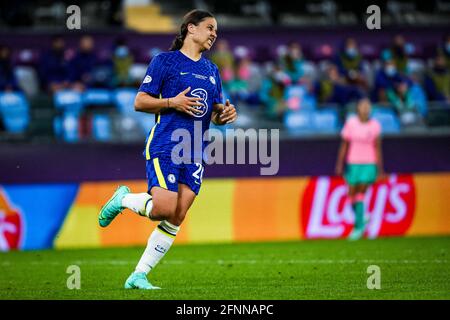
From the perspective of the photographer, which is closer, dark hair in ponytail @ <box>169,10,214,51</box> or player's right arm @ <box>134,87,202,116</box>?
player's right arm @ <box>134,87,202,116</box>

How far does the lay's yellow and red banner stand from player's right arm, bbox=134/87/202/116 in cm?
721

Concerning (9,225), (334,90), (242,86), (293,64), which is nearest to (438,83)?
(334,90)

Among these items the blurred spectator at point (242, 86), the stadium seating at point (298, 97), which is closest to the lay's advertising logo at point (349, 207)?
the stadium seating at point (298, 97)

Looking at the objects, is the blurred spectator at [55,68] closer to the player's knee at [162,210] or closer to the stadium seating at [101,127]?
the stadium seating at [101,127]

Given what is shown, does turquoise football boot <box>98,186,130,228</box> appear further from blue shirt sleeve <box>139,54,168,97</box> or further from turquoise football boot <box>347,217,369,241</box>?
turquoise football boot <box>347,217,369,241</box>

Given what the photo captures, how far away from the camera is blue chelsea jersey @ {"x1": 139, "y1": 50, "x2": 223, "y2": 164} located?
9.24 m

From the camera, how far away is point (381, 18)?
21547 millimetres

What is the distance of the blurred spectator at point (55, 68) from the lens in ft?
58.6

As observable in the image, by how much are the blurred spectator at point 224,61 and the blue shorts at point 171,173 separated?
9302 mm

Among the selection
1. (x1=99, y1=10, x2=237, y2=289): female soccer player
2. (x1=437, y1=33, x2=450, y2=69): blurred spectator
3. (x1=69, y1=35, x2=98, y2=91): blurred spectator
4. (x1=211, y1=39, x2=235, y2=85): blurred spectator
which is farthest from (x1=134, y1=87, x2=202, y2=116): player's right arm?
(x1=437, y1=33, x2=450, y2=69): blurred spectator

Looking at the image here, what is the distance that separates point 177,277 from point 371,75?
1019 cm
